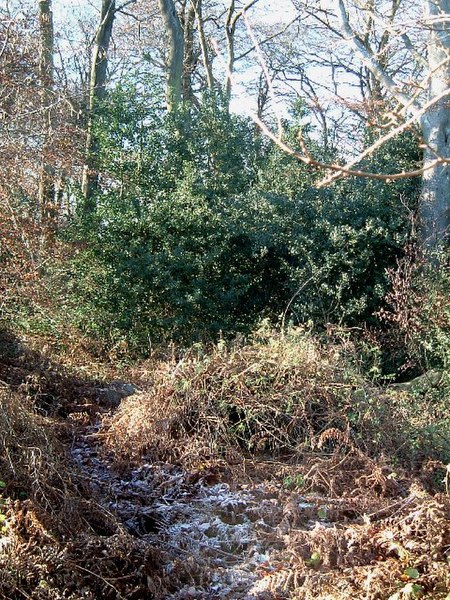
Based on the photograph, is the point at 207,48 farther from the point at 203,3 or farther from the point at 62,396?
the point at 62,396

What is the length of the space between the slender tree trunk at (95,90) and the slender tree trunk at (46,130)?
59 cm

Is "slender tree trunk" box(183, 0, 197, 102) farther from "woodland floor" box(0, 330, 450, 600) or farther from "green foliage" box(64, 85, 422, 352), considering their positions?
"woodland floor" box(0, 330, 450, 600)

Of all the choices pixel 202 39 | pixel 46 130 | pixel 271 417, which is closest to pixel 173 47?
pixel 202 39

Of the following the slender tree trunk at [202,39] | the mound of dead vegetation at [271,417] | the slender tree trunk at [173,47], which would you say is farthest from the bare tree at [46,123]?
the mound of dead vegetation at [271,417]

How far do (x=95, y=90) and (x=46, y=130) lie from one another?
8.17 ft

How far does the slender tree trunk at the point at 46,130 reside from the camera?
1079cm

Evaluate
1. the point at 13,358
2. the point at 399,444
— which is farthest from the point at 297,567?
the point at 13,358

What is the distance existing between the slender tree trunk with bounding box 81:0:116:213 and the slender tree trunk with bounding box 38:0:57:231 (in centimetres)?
59

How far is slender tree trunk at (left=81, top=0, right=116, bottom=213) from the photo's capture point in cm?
1164

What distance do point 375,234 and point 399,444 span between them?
15.8ft

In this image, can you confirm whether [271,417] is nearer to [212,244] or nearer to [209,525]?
[209,525]

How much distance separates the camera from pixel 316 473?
541 centimetres

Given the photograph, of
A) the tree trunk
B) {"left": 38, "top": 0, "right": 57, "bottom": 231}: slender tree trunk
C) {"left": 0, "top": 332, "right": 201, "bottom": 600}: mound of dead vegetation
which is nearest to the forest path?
{"left": 0, "top": 332, "right": 201, "bottom": 600}: mound of dead vegetation

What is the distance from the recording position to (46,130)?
36.2 ft
